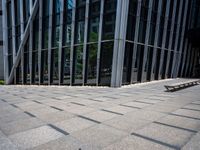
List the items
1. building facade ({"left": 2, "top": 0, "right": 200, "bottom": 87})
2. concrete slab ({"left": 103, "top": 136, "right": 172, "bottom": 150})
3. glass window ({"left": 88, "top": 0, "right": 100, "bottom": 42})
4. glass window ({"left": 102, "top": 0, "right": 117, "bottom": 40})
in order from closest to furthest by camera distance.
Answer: concrete slab ({"left": 103, "top": 136, "right": 172, "bottom": 150}), glass window ({"left": 102, "top": 0, "right": 117, "bottom": 40}), building facade ({"left": 2, "top": 0, "right": 200, "bottom": 87}), glass window ({"left": 88, "top": 0, "right": 100, "bottom": 42})

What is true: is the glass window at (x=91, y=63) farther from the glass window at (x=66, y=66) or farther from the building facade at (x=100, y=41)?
the glass window at (x=66, y=66)

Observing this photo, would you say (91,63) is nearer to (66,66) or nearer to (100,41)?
(100,41)

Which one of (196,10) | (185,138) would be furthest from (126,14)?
(196,10)

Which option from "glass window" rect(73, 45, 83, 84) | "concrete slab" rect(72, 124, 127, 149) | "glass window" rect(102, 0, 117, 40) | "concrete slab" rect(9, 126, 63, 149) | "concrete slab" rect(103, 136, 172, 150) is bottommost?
"concrete slab" rect(9, 126, 63, 149)

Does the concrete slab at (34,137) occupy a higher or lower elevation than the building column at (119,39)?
lower

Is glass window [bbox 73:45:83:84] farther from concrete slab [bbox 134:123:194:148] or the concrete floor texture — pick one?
concrete slab [bbox 134:123:194:148]

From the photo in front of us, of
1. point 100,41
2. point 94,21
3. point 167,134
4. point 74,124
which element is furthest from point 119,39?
point 167,134

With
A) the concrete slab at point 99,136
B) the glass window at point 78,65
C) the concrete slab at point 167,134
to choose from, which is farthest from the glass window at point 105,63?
the concrete slab at point 99,136

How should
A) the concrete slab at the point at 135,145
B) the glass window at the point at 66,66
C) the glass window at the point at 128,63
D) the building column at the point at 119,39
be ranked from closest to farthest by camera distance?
the concrete slab at the point at 135,145 < the building column at the point at 119,39 < the glass window at the point at 128,63 < the glass window at the point at 66,66

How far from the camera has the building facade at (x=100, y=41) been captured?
13.5 meters

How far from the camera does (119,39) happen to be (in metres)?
12.5

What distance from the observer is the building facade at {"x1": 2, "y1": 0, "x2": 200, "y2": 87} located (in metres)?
13.5

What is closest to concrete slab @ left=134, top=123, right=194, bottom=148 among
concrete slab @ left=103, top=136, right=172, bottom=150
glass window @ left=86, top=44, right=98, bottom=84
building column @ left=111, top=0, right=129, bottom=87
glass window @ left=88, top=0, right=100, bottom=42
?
concrete slab @ left=103, top=136, right=172, bottom=150

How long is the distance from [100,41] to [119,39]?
182cm
